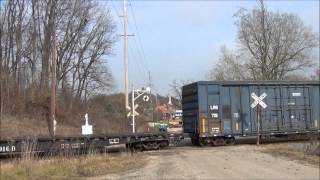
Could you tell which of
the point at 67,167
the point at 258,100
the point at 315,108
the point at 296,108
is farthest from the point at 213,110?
the point at 67,167

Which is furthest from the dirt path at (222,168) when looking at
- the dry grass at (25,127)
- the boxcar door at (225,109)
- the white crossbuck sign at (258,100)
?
the dry grass at (25,127)

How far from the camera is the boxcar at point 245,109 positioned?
30031 mm

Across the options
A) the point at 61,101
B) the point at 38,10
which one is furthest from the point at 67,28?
the point at 61,101

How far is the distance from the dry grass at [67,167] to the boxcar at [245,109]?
324 inches

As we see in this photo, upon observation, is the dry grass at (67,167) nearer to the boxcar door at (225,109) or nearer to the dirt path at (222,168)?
the dirt path at (222,168)

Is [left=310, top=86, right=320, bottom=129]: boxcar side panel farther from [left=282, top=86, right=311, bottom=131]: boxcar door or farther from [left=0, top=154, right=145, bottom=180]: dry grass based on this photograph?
[left=0, top=154, right=145, bottom=180]: dry grass

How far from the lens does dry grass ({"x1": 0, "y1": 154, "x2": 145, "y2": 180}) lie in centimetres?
1830

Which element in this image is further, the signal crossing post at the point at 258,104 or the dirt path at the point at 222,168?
the signal crossing post at the point at 258,104

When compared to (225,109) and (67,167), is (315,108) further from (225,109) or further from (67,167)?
(67,167)

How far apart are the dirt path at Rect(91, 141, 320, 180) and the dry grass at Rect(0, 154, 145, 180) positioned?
89 centimetres

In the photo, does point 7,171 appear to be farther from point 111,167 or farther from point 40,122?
point 40,122

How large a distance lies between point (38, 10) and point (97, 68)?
10.9m

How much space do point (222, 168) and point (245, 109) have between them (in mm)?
12450

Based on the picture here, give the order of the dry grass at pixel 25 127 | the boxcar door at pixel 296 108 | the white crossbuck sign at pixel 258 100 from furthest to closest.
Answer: the dry grass at pixel 25 127 < the boxcar door at pixel 296 108 < the white crossbuck sign at pixel 258 100
